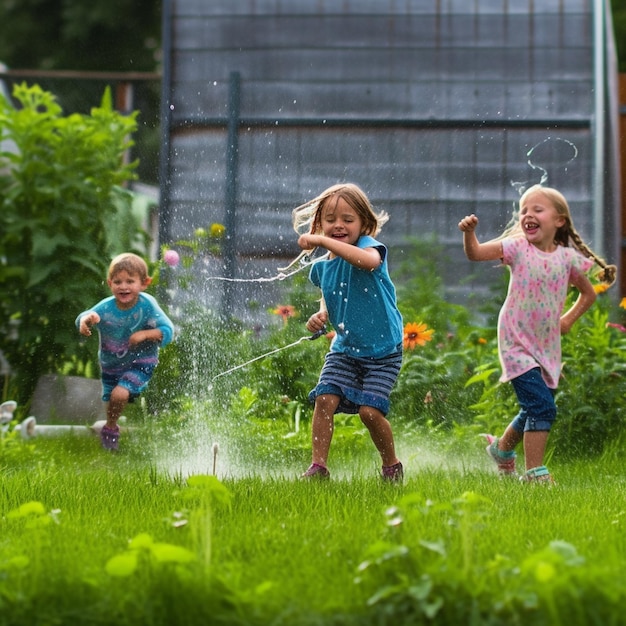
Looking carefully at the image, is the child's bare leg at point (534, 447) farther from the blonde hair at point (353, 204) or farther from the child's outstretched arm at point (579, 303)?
the blonde hair at point (353, 204)

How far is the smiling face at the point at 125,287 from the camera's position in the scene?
5391mm

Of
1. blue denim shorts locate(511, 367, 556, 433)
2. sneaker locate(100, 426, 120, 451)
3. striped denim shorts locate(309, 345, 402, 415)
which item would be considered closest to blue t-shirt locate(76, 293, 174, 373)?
sneaker locate(100, 426, 120, 451)

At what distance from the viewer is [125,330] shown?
5.40 meters

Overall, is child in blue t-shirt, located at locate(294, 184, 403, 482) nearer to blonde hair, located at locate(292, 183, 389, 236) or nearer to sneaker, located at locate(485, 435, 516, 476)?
blonde hair, located at locate(292, 183, 389, 236)

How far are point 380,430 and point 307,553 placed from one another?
1.52 meters

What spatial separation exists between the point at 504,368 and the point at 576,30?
3086 mm

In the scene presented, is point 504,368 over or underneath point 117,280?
underneath

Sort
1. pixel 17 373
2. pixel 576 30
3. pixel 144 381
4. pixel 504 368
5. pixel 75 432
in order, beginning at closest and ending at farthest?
pixel 504 368 → pixel 144 381 → pixel 75 432 → pixel 17 373 → pixel 576 30

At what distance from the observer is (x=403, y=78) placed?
6.95m

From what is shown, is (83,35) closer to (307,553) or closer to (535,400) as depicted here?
(535,400)

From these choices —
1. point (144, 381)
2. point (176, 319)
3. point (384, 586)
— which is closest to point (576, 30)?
point (176, 319)

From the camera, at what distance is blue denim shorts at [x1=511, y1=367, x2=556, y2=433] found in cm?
457

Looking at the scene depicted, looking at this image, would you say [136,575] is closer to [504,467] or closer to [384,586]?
[384,586]

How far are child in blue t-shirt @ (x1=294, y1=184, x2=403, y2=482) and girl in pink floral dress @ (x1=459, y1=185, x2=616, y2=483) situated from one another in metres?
0.45
